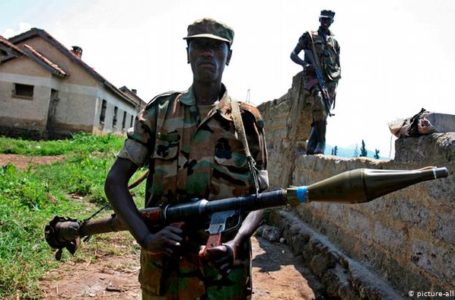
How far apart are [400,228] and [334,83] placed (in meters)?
3.18

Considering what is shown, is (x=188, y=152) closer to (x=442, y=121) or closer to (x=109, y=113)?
(x=442, y=121)

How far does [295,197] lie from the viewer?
5.22 feet

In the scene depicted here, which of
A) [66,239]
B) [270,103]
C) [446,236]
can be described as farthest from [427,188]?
[270,103]

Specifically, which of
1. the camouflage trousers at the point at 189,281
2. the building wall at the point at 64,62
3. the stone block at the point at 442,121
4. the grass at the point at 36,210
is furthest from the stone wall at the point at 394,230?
the building wall at the point at 64,62

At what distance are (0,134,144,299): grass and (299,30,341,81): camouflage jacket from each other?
3672mm

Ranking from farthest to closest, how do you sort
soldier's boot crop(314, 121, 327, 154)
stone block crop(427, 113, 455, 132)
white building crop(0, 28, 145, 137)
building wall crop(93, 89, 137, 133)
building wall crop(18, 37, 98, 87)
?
building wall crop(93, 89, 137, 133), building wall crop(18, 37, 98, 87), white building crop(0, 28, 145, 137), soldier's boot crop(314, 121, 327, 154), stone block crop(427, 113, 455, 132)

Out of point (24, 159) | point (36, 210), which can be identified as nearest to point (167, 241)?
point (36, 210)

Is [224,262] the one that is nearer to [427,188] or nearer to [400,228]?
[427,188]

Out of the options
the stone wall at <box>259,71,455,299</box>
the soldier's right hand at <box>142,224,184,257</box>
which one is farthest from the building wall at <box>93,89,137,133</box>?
the soldier's right hand at <box>142,224,184,257</box>

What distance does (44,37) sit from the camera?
20.7 metres

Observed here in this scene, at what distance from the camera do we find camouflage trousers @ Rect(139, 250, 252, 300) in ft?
5.83

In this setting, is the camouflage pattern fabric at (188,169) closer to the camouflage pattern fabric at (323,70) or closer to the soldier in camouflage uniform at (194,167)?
the soldier in camouflage uniform at (194,167)

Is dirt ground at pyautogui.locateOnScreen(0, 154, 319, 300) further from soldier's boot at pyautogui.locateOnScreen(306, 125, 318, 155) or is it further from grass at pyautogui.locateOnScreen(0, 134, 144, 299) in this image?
soldier's boot at pyautogui.locateOnScreen(306, 125, 318, 155)

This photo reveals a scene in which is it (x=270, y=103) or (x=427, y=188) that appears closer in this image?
(x=427, y=188)
